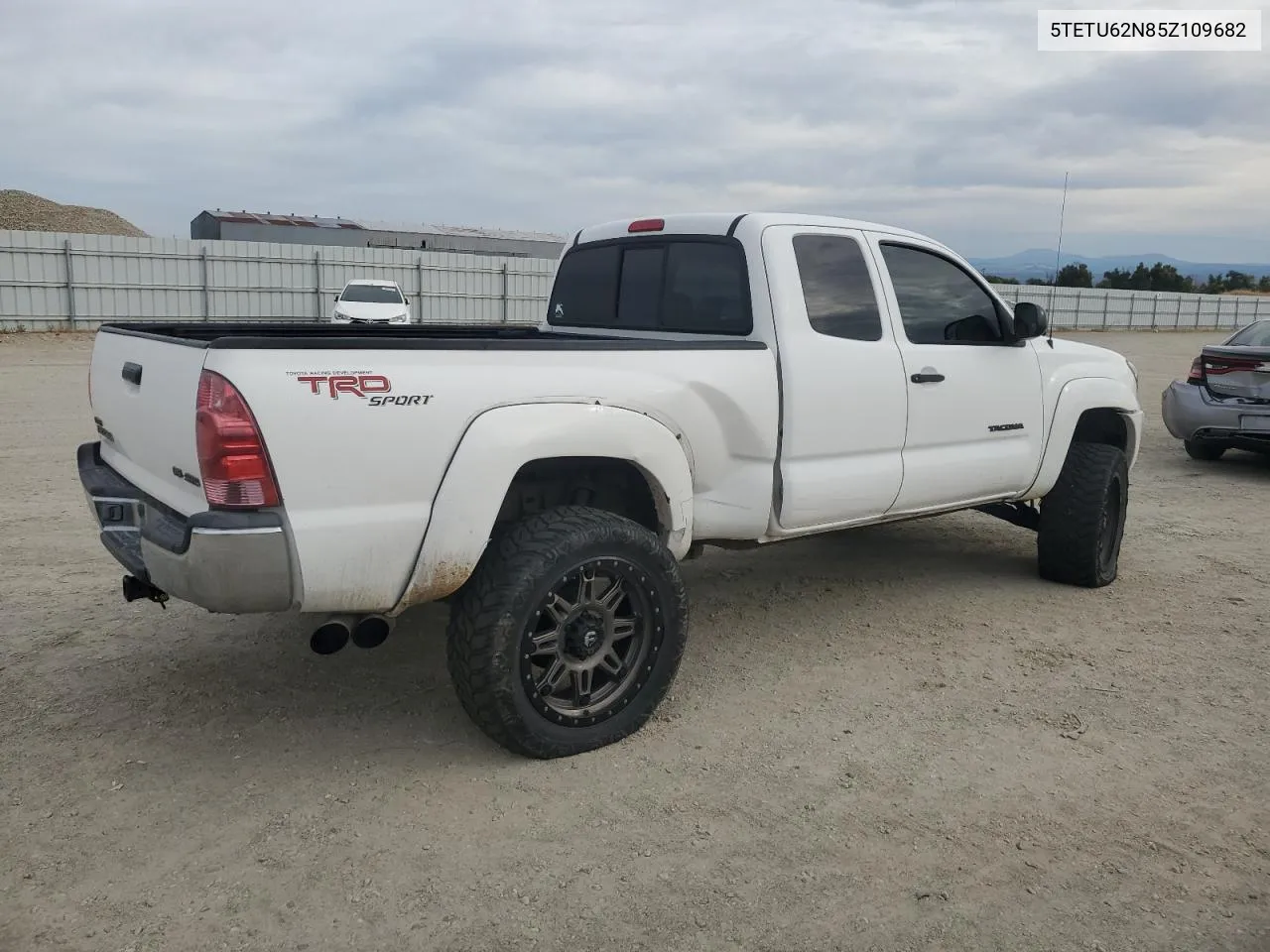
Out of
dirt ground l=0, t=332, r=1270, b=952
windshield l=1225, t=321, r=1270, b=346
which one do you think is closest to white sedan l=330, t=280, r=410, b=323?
windshield l=1225, t=321, r=1270, b=346

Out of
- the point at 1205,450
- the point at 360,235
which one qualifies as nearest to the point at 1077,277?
the point at 360,235

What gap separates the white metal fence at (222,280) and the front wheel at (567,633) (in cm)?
2138

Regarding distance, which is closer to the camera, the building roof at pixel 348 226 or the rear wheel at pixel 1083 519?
the rear wheel at pixel 1083 519

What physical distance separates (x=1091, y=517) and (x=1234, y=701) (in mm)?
1573

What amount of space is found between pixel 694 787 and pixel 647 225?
265 cm

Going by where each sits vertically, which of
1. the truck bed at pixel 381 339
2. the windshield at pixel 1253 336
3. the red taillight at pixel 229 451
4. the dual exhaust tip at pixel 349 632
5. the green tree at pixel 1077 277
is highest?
the green tree at pixel 1077 277

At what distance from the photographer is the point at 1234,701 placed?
167 inches

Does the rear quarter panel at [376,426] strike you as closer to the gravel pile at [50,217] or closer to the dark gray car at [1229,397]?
the dark gray car at [1229,397]

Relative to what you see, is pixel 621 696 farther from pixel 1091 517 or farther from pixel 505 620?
pixel 1091 517

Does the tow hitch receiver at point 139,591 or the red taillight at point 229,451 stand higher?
the red taillight at point 229,451

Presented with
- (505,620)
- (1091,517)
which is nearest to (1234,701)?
(1091,517)

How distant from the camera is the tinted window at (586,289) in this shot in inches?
201

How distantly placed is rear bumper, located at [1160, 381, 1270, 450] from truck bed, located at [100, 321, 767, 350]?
706cm

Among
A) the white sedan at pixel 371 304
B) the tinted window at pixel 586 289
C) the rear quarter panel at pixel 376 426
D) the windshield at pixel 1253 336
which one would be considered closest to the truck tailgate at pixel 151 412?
the rear quarter panel at pixel 376 426
